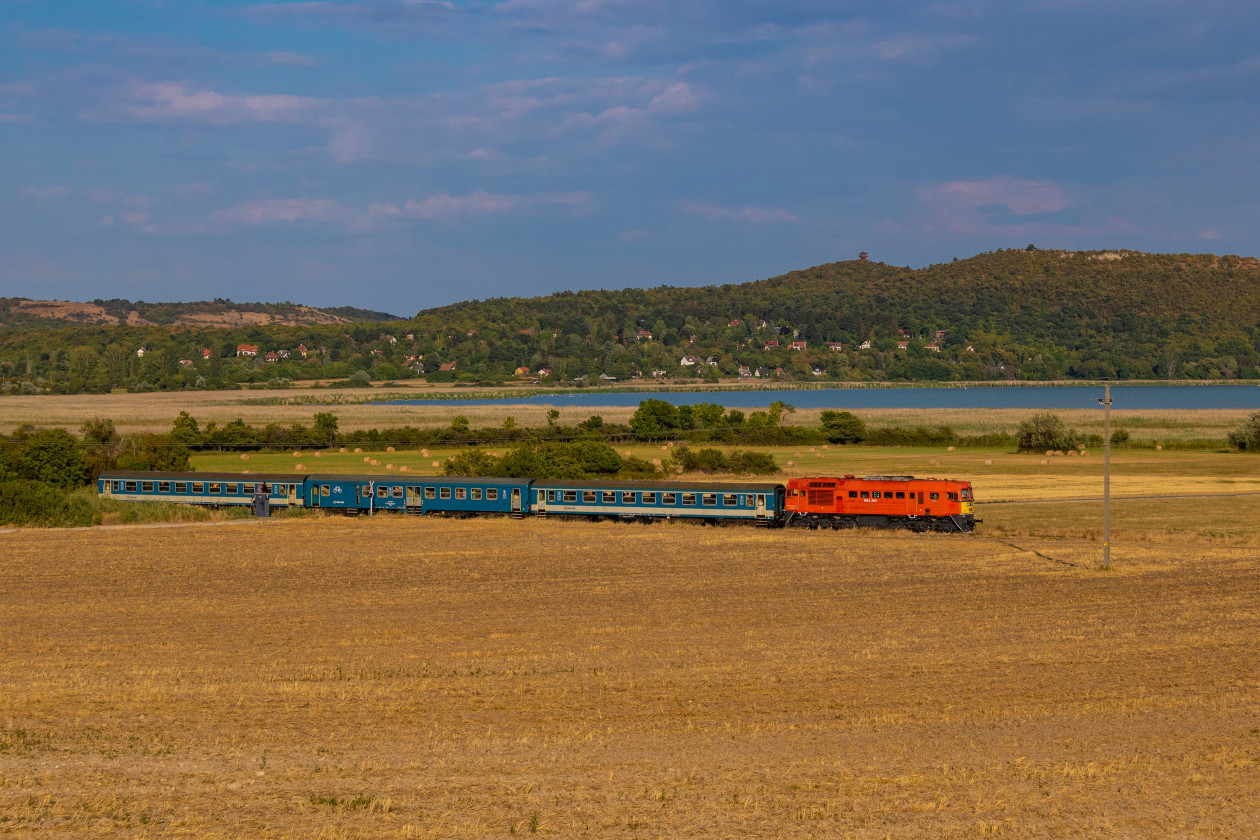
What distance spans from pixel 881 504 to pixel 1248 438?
67516mm

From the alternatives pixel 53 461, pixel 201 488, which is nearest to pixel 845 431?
pixel 201 488

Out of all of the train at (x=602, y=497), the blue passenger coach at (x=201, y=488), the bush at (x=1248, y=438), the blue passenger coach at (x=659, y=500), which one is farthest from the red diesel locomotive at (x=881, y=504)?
the bush at (x=1248, y=438)

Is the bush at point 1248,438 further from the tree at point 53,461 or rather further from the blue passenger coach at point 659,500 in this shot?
the tree at point 53,461

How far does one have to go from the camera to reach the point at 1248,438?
10194 centimetres

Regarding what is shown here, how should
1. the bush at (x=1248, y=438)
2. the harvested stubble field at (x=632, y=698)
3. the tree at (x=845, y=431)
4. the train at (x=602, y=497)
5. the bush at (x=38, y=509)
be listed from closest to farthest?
1. the harvested stubble field at (x=632, y=698)
2. the train at (x=602, y=497)
3. the bush at (x=38, y=509)
4. the bush at (x=1248, y=438)
5. the tree at (x=845, y=431)

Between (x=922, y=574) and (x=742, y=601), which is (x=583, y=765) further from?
(x=922, y=574)

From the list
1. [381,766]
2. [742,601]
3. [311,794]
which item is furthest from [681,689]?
[742,601]

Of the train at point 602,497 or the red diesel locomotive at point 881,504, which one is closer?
the red diesel locomotive at point 881,504

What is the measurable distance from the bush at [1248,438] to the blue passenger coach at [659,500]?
2655 inches

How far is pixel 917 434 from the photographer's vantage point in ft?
363

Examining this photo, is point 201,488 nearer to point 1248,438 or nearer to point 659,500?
point 659,500

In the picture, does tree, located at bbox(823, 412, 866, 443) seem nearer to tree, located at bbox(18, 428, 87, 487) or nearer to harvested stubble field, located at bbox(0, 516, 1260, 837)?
tree, located at bbox(18, 428, 87, 487)

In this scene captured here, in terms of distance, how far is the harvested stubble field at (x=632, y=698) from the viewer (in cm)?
1667

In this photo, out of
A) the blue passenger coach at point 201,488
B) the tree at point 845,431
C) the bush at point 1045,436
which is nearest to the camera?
the blue passenger coach at point 201,488
